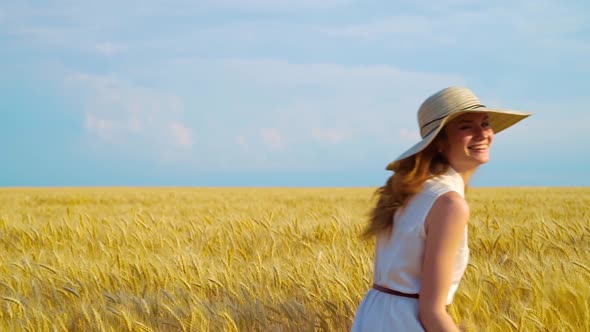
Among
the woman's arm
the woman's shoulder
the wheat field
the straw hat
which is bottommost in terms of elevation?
the wheat field

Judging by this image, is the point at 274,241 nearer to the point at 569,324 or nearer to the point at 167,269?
the point at 167,269

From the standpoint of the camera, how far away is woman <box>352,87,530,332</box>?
1489 millimetres

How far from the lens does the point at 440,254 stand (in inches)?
58.0

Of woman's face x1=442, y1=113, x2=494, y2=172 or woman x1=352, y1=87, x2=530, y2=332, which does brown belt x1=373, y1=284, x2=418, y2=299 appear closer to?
woman x1=352, y1=87, x2=530, y2=332

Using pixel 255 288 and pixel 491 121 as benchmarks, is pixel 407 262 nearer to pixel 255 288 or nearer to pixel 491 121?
pixel 491 121

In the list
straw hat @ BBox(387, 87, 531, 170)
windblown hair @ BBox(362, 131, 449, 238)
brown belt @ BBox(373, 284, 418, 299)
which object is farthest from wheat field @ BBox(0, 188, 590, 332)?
straw hat @ BBox(387, 87, 531, 170)

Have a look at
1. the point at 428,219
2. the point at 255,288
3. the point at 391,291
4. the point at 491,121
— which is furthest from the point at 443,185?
the point at 255,288

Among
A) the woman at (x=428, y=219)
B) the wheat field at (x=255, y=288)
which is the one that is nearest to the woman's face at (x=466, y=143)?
the woman at (x=428, y=219)

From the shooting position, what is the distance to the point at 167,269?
298 centimetres

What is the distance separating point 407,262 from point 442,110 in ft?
1.33

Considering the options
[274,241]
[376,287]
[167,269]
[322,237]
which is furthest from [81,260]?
[376,287]

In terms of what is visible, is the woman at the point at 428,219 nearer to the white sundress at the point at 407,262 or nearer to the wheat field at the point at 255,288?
the white sundress at the point at 407,262

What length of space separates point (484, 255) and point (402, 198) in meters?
2.20

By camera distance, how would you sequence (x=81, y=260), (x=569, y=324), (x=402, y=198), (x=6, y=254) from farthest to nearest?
(x=6, y=254), (x=81, y=260), (x=569, y=324), (x=402, y=198)
